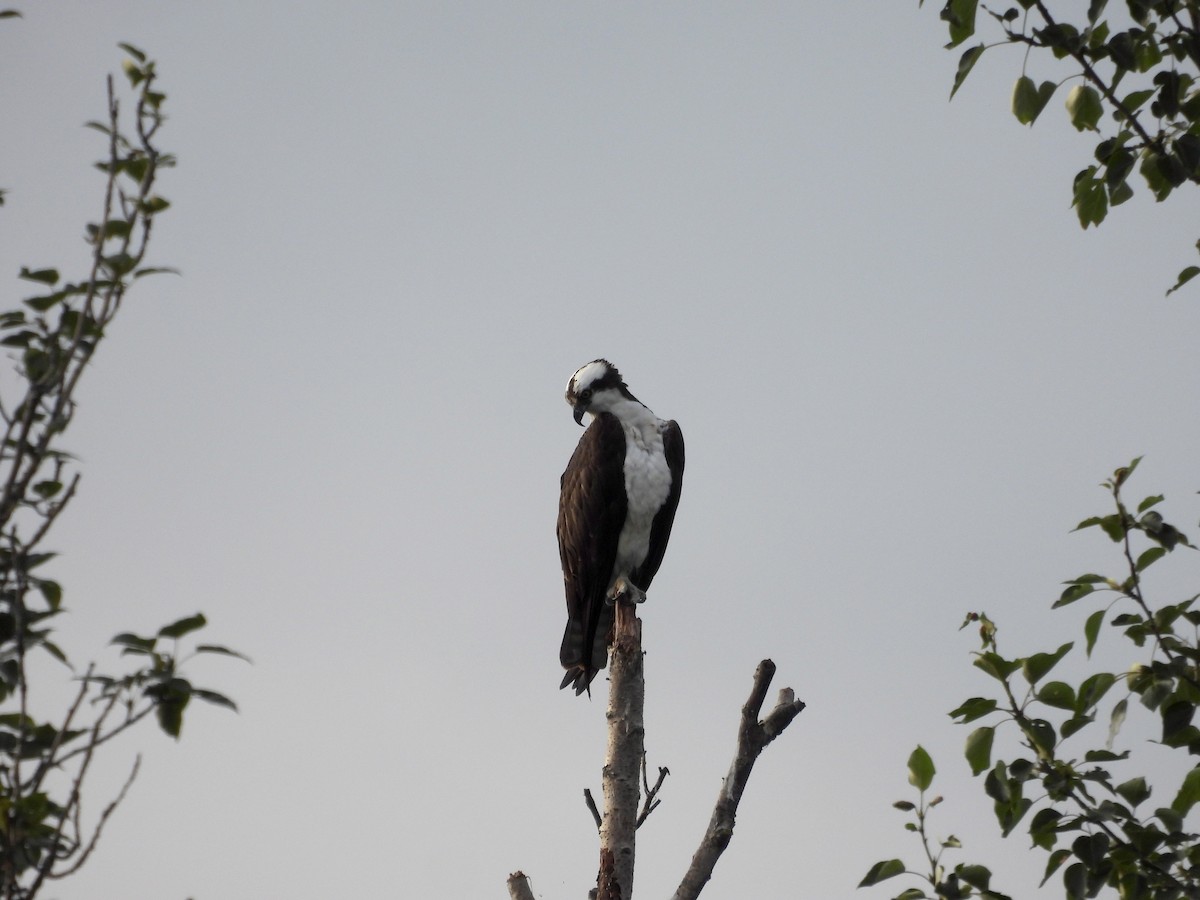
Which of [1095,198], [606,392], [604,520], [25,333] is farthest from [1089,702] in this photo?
[606,392]

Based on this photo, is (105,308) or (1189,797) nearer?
(105,308)

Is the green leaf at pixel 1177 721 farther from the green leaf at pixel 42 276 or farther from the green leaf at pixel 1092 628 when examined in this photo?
the green leaf at pixel 42 276

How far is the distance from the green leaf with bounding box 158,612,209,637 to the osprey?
5.41m

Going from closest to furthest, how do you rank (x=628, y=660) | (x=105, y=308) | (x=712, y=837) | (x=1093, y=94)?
(x=105, y=308), (x=1093, y=94), (x=712, y=837), (x=628, y=660)

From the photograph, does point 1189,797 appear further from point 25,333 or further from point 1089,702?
point 25,333

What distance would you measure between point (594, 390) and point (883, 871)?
6.10 meters

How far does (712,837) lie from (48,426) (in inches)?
142

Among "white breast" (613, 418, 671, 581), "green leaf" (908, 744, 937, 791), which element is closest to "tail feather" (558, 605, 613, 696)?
"white breast" (613, 418, 671, 581)

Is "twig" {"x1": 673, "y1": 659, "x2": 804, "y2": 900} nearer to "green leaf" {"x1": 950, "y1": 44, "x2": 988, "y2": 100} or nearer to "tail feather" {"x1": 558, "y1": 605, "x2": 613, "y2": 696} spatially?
"tail feather" {"x1": 558, "y1": 605, "x2": 613, "y2": 696}

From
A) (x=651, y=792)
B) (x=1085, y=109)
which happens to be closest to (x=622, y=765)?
(x=651, y=792)

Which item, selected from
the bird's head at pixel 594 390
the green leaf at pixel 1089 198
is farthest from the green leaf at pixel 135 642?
the bird's head at pixel 594 390

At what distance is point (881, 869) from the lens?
3447mm

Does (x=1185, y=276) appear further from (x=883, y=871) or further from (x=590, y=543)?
(x=590, y=543)

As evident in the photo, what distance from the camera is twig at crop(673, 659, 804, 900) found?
5.41m
